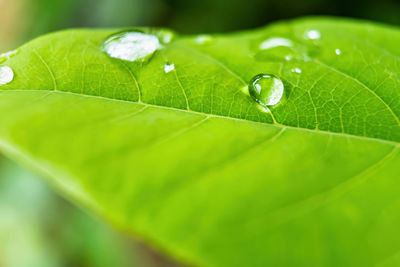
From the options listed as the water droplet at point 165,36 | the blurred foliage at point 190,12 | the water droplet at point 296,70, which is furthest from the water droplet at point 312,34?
the blurred foliage at point 190,12

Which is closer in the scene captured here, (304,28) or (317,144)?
(317,144)

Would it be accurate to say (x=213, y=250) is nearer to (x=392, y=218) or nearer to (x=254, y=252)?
(x=254, y=252)

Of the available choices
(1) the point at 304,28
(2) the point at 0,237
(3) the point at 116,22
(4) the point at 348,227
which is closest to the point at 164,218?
(4) the point at 348,227

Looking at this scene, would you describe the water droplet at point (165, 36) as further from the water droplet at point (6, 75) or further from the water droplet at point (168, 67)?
the water droplet at point (6, 75)

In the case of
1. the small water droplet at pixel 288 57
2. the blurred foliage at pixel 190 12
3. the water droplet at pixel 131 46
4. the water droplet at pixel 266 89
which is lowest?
the blurred foliage at pixel 190 12

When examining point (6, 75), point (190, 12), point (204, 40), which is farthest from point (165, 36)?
point (190, 12)

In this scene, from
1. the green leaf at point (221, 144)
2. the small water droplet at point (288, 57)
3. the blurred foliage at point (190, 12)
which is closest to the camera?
the green leaf at point (221, 144)

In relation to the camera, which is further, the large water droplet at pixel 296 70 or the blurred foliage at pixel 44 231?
the blurred foliage at pixel 44 231
